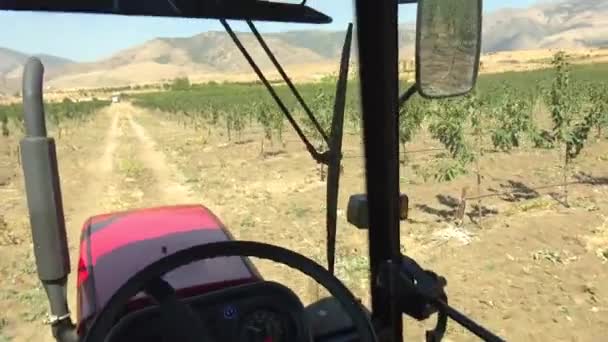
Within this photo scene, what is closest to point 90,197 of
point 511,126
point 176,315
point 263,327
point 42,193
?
point 511,126

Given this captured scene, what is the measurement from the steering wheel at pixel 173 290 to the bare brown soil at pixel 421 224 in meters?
0.63

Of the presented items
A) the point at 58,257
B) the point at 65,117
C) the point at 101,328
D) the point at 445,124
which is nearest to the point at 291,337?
the point at 101,328

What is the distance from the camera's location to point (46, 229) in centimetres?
153

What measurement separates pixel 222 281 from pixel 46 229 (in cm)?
55

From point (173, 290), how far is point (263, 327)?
0.93 ft

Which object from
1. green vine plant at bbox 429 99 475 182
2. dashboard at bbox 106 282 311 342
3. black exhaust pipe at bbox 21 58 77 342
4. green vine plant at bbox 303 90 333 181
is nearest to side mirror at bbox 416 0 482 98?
dashboard at bbox 106 282 311 342

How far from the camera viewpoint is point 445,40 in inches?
61.2

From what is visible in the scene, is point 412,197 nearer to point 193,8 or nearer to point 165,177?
point 165,177

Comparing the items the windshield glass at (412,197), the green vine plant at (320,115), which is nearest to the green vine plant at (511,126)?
the windshield glass at (412,197)

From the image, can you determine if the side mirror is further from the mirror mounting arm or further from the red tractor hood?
the red tractor hood

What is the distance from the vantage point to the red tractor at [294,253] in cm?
137

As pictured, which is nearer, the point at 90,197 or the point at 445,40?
the point at 445,40

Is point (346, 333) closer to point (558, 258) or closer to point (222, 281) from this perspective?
point (222, 281)

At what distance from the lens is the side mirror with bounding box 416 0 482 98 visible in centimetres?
154
